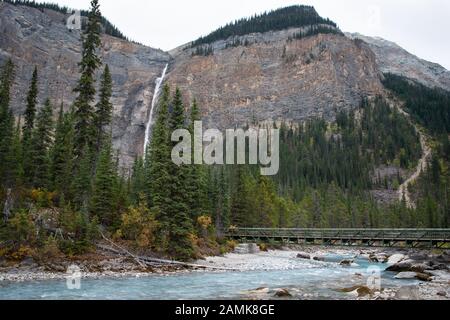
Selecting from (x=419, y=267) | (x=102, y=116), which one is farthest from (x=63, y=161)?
(x=419, y=267)

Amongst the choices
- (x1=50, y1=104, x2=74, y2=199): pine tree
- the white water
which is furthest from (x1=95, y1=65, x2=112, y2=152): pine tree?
the white water

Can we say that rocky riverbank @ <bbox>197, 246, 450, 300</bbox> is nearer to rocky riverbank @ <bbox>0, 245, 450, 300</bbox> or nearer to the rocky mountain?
rocky riverbank @ <bbox>0, 245, 450, 300</bbox>

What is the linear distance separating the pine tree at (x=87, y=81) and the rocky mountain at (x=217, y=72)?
10326 centimetres

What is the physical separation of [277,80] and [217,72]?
26.7 meters

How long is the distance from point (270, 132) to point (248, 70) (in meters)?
38.8

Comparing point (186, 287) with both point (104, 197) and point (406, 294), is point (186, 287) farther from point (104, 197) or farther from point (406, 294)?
point (104, 197)

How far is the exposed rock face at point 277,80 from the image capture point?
167375 mm

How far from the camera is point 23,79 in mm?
135625

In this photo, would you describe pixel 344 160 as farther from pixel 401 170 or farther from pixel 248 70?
pixel 248 70

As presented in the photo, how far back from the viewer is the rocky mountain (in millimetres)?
146375

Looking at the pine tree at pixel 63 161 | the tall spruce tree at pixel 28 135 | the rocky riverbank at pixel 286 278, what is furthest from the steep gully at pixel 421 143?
the rocky riverbank at pixel 286 278

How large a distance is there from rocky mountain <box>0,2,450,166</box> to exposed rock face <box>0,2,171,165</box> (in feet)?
1.18
